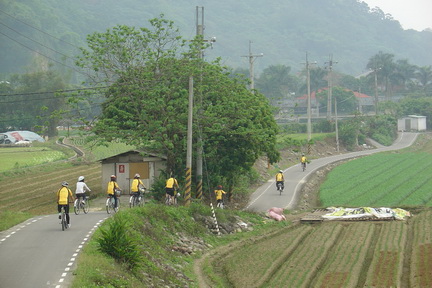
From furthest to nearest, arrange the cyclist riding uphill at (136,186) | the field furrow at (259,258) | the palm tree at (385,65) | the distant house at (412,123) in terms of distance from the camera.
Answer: the palm tree at (385,65) < the distant house at (412,123) < the cyclist riding uphill at (136,186) < the field furrow at (259,258)

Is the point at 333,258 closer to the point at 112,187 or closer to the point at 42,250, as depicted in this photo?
the point at 112,187

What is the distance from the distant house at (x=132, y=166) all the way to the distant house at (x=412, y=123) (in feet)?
283

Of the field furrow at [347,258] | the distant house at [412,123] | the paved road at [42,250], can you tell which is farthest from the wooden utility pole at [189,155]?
the distant house at [412,123]

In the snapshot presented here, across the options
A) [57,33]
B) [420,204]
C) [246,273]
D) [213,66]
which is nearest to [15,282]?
[246,273]

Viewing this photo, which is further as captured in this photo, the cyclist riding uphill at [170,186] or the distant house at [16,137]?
the distant house at [16,137]

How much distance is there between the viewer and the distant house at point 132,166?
39.2 m

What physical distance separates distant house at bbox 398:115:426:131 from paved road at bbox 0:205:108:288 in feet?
321

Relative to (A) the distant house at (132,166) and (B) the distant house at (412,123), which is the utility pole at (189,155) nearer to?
(A) the distant house at (132,166)

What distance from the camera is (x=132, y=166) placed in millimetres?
39312

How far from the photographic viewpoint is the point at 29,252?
64.3ft

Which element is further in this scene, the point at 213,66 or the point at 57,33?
the point at 57,33

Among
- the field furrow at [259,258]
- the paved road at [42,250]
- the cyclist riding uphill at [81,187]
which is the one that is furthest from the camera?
the cyclist riding uphill at [81,187]

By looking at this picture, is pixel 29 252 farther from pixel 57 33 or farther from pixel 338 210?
pixel 57 33

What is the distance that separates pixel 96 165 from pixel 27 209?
2867cm
